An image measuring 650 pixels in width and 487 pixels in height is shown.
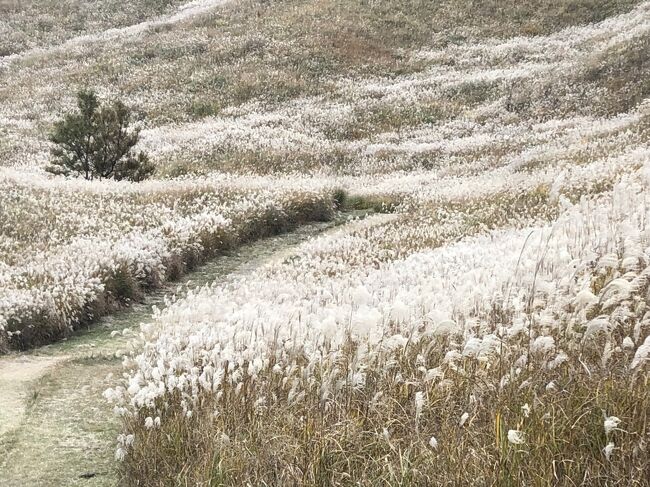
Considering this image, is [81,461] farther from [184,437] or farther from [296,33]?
[296,33]

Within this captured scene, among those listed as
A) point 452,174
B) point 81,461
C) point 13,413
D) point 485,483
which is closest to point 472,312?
point 485,483

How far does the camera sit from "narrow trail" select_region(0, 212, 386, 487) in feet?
15.2

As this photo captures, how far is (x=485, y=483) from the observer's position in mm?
2996

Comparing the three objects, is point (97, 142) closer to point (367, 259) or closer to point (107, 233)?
point (107, 233)

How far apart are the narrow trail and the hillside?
0.33 m

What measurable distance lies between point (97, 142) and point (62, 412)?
15.5 meters

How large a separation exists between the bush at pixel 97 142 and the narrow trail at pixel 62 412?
1147 centimetres

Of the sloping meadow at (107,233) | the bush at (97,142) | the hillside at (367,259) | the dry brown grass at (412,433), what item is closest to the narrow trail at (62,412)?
the hillside at (367,259)

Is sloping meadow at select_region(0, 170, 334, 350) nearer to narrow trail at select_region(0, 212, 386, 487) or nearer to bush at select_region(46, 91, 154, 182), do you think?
narrow trail at select_region(0, 212, 386, 487)

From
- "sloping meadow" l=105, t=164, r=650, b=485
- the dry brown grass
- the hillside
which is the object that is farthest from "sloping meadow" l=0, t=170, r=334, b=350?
the dry brown grass

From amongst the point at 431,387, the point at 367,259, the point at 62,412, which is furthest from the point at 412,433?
the point at 367,259

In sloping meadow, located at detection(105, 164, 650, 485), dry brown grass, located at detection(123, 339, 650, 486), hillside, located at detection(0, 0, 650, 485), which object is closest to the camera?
dry brown grass, located at detection(123, 339, 650, 486)

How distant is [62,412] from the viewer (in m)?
5.77

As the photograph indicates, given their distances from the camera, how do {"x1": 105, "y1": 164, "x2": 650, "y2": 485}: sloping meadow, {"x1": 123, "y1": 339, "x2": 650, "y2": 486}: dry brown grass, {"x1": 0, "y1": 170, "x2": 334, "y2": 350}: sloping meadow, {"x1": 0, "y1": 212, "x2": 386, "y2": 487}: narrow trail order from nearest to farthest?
{"x1": 123, "y1": 339, "x2": 650, "y2": 486}: dry brown grass
{"x1": 105, "y1": 164, "x2": 650, "y2": 485}: sloping meadow
{"x1": 0, "y1": 212, "x2": 386, "y2": 487}: narrow trail
{"x1": 0, "y1": 170, "x2": 334, "y2": 350}: sloping meadow
